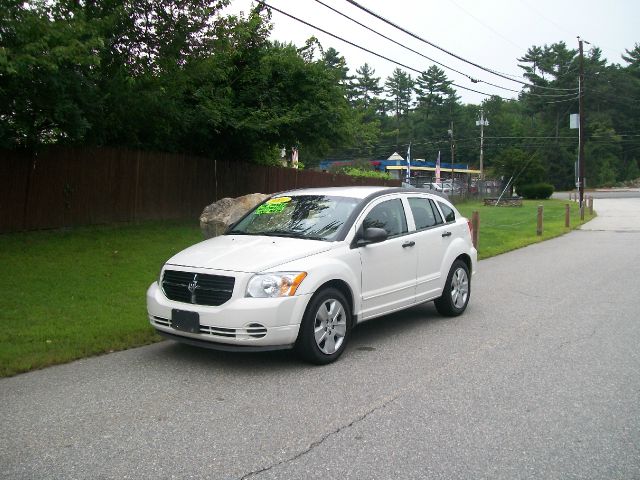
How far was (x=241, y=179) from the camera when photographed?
19328mm

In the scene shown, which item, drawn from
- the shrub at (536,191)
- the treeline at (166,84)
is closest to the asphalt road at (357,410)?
the treeline at (166,84)

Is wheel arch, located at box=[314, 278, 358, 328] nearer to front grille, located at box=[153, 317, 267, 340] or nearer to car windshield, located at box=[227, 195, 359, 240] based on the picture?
car windshield, located at box=[227, 195, 359, 240]

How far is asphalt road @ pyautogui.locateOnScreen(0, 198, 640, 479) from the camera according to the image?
381 centimetres

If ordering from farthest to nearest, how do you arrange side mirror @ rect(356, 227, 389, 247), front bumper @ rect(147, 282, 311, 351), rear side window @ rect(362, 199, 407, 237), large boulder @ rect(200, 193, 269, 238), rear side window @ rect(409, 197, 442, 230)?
large boulder @ rect(200, 193, 269, 238), rear side window @ rect(409, 197, 442, 230), rear side window @ rect(362, 199, 407, 237), side mirror @ rect(356, 227, 389, 247), front bumper @ rect(147, 282, 311, 351)

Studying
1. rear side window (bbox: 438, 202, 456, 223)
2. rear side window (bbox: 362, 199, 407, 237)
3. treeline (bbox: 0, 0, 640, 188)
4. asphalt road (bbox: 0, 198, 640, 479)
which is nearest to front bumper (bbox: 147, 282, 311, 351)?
asphalt road (bbox: 0, 198, 640, 479)

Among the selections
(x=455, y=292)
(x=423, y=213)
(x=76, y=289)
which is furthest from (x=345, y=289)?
(x=76, y=289)

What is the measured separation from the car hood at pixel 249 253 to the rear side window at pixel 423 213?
1894 mm

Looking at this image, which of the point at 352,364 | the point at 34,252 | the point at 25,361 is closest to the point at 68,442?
the point at 25,361

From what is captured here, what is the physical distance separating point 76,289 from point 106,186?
224 inches

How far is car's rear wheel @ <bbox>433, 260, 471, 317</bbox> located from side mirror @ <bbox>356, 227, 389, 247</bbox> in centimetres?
190

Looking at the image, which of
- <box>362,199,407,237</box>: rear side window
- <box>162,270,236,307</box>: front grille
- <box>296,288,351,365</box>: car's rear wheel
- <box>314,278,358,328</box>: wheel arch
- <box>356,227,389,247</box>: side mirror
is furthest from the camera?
A: <box>362,199,407,237</box>: rear side window

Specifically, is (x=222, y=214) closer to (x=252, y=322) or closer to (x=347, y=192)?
(x=347, y=192)

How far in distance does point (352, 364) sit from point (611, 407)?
2.28 metres

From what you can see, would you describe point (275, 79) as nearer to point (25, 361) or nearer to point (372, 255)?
point (372, 255)
